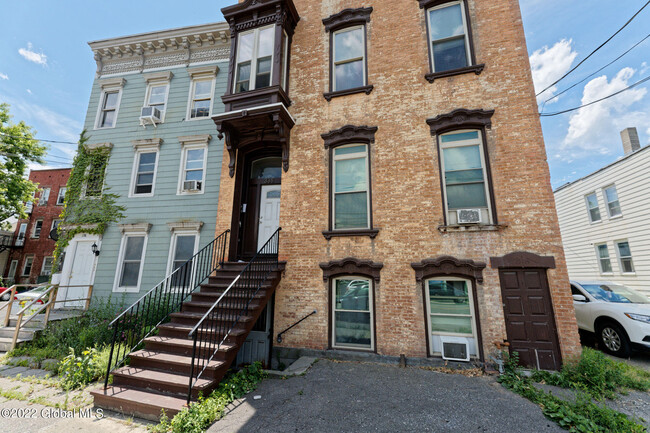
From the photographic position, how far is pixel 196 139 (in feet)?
30.8

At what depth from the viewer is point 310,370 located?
5.27m

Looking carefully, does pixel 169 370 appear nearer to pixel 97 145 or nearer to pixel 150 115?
pixel 150 115

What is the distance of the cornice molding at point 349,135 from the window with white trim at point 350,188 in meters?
0.15

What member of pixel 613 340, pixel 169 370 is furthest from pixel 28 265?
pixel 613 340

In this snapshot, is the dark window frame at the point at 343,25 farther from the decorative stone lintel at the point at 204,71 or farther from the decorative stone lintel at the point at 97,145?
the decorative stone lintel at the point at 97,145

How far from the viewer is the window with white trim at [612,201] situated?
11.8 m

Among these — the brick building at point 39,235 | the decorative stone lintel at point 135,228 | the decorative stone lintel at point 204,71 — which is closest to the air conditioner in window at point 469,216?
the decorative stone lintel at point 135,228

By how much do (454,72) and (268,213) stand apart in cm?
588

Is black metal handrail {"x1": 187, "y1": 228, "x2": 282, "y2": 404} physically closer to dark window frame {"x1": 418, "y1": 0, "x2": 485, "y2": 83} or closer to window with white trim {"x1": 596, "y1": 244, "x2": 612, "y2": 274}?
dark window frame {"x1": 418, "y1": 0, "x2": 485, "y2": 83}

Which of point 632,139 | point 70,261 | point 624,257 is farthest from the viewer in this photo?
point 632,139

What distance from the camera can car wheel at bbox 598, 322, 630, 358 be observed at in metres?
6.10

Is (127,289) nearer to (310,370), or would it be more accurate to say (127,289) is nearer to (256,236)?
(256,236)

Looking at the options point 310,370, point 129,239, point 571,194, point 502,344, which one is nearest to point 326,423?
point 310,370

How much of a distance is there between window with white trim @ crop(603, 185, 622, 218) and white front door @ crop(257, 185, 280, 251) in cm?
1402
